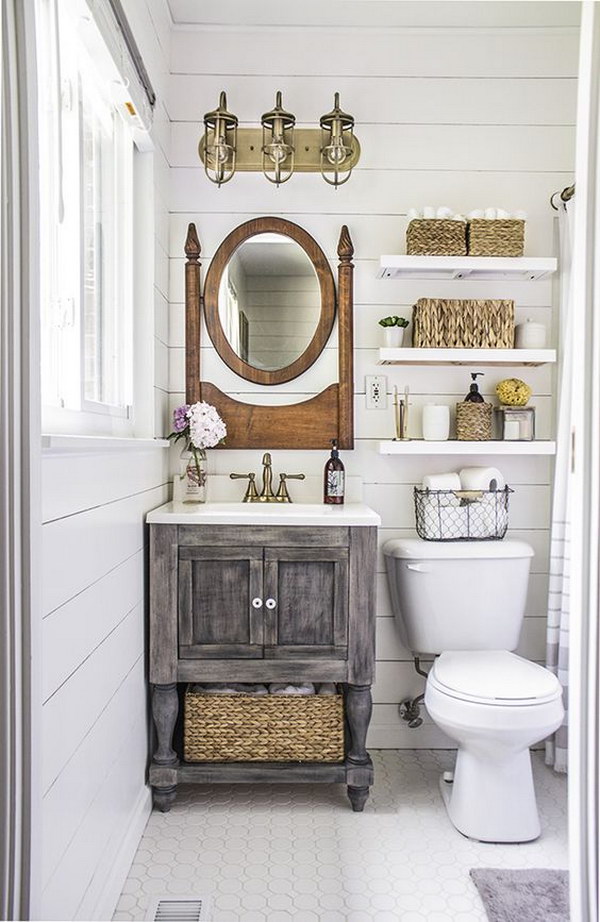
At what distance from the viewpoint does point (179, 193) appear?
2754 mm

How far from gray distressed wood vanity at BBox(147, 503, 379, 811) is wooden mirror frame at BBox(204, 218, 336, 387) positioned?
69cm

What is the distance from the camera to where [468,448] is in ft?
8.67

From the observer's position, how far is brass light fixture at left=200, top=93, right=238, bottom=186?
2514mm

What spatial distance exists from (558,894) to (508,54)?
2724 millimetres

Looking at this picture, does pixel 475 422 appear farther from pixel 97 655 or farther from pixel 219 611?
pixel 97 655

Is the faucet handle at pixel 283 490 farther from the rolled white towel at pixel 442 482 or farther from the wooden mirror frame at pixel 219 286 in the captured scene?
the rolled white towel at pixel 442 482

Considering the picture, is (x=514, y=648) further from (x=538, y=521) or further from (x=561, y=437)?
(x=561, y=437)

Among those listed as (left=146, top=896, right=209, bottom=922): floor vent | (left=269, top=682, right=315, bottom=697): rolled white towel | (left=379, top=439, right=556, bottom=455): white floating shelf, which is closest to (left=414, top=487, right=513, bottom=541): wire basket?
(left=379, top=439, right=556, bottom=455): white floating shelf

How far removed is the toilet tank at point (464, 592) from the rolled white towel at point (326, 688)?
0.35 meters

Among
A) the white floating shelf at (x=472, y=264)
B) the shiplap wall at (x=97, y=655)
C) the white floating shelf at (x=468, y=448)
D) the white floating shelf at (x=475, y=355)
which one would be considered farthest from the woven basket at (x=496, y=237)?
the shiplap wall at (x=97, y=655)

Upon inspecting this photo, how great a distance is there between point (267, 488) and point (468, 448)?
2.40ft

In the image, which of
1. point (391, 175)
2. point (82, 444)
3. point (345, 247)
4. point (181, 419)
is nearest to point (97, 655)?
point (82, 444)

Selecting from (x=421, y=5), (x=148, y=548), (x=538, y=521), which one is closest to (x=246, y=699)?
(x=148, y=548)

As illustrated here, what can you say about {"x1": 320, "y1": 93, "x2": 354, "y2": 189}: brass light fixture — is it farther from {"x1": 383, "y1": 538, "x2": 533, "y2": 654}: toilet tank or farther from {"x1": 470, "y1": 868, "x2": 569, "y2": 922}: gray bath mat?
{"x1": 470, "y1": 868, "x2": 569, "y2": 922}: gray bath mat
